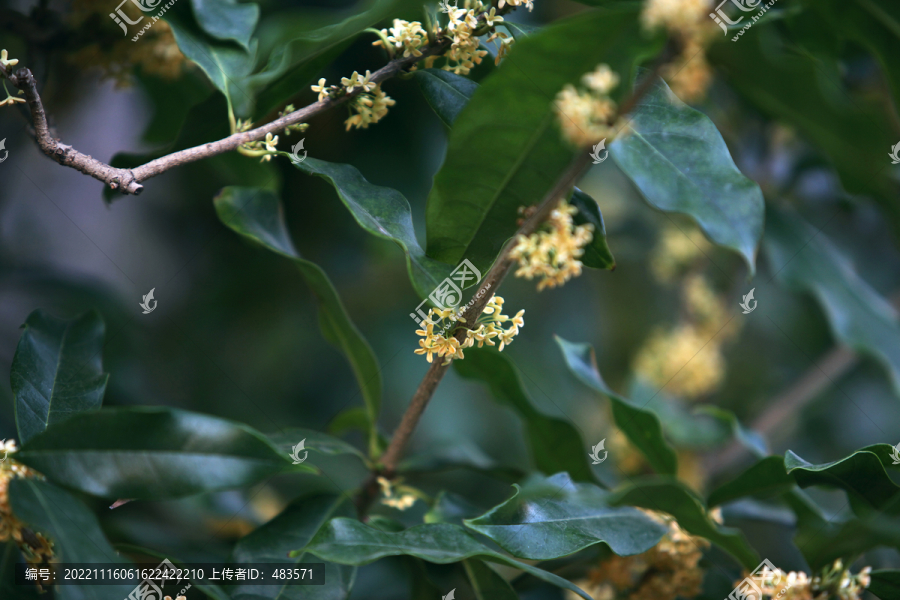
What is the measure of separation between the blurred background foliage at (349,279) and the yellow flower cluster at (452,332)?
0.35 meters

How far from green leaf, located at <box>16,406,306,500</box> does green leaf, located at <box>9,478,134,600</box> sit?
0.06 ft

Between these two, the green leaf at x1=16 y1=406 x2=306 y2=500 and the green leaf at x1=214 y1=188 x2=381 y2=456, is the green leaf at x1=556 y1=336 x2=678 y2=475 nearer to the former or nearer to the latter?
the green leaf at x1=214 y1=188 x2=381 y2=456

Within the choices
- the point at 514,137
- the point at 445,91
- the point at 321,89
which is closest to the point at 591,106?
the point at 514,137

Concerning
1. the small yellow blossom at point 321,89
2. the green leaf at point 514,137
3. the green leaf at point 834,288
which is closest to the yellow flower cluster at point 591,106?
the green leaf at point 514,137

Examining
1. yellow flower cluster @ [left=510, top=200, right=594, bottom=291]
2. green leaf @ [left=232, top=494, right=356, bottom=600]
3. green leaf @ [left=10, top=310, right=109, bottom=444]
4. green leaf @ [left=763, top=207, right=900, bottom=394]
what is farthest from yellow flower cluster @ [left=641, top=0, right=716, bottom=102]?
green leaf @ [left=763, top=207, right=900, bottom=394]

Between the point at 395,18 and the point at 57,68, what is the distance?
2.59 ft

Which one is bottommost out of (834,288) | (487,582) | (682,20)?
(487,582)

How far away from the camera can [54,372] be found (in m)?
0.69

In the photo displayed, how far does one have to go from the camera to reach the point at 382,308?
1825 millimetres

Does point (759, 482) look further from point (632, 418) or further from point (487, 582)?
point (487, 582)

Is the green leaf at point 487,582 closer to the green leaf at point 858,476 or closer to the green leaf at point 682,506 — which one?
the green leaf at point 682,506

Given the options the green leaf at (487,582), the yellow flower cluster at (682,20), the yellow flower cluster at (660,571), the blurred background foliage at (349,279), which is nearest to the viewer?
the yellow flower cluster at (682,20)

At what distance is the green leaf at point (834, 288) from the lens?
1112mm

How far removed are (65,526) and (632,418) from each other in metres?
0.68
